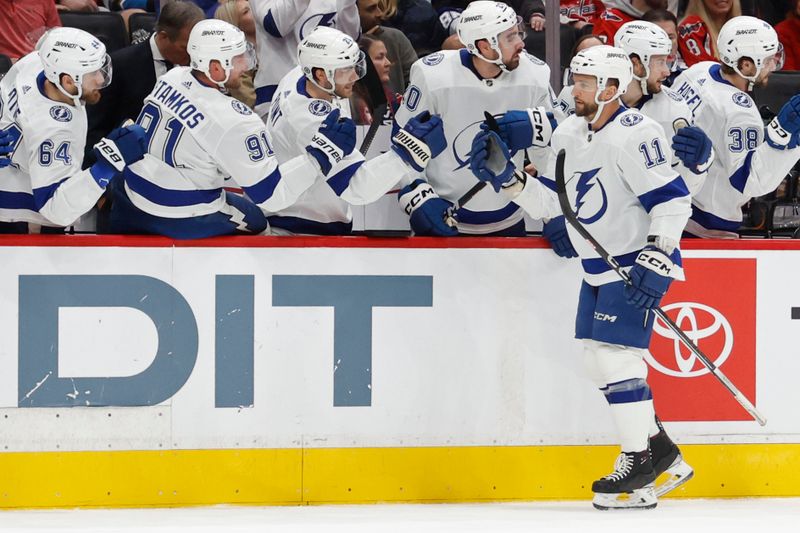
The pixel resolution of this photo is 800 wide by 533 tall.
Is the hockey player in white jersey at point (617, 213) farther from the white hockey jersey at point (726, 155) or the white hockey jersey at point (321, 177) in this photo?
the white hockey jersey at point (726, 155)

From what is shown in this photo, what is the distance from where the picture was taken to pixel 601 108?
461 centimetres

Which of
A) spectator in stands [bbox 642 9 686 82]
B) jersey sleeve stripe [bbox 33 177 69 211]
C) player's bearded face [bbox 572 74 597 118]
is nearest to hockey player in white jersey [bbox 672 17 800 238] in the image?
spectator in stands [bbox 642 9 686 82]

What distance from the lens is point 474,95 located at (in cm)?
525

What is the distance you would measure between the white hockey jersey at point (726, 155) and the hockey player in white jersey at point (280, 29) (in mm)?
1578

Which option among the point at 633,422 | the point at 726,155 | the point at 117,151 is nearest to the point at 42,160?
the point at 117,151

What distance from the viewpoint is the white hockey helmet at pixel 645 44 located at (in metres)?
5.22

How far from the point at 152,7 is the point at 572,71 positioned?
262 cm

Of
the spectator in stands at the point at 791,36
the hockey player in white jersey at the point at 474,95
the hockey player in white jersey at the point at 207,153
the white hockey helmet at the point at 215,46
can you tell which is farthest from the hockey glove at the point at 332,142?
the spectator in stands at the point at 791,36

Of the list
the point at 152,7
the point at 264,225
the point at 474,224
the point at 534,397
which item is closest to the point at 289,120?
the point at 264,225

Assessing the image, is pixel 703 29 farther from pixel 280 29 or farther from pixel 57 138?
pixel 57 138

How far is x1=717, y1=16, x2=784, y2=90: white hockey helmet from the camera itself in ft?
17.3

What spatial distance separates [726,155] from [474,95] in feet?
3.21

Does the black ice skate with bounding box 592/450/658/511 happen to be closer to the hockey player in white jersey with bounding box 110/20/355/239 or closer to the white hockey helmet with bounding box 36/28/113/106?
the hockey player in white jersey with bounding box 110/20/355/239

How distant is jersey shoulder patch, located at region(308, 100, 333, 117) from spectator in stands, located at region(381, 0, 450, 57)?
155 cm
